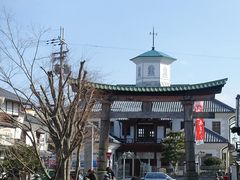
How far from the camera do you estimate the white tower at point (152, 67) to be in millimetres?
68375

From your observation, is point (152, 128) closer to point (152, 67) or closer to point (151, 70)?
point (151, 70)

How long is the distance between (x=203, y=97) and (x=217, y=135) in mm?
34986

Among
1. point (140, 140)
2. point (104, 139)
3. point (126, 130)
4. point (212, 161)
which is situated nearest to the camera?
point (104, 139)

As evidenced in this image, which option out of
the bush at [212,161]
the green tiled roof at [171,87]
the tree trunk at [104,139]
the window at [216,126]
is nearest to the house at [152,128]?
the window at [216,126]

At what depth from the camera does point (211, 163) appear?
177 feet

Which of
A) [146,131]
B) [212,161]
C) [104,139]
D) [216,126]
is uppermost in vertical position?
[216,126]

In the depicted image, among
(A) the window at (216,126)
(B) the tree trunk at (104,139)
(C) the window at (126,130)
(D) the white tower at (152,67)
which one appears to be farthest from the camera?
(D) the white tower at (152,67)

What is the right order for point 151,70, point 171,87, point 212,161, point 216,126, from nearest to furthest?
point 171,87, point 212,161, point 216,126, point 151,70

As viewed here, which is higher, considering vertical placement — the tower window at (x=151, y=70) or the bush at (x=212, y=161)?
the tower window at (x=151, y=70)

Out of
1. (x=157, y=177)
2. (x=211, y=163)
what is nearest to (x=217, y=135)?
(x=211, y=163)

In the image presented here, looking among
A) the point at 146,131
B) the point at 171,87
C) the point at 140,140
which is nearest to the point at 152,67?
the point at 146,131

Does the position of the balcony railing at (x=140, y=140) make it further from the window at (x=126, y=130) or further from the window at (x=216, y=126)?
the window at (x=216, y=126)

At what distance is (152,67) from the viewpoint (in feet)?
226

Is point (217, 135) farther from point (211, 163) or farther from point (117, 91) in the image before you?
point (117, 91)
